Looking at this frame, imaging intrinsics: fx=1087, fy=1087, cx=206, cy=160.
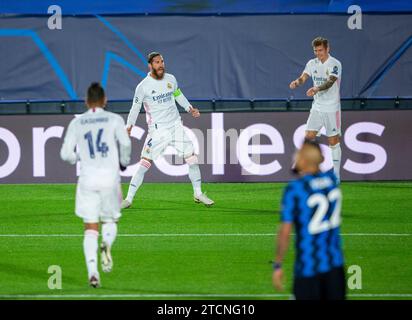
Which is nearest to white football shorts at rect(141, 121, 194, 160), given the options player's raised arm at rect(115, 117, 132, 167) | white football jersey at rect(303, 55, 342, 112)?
white football jersey at rect(303, 55, 342, 112)

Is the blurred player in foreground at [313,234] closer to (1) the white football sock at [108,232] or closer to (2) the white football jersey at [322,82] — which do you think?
(1) the white football sock at [108,232]

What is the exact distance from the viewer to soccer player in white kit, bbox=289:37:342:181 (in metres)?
18.4

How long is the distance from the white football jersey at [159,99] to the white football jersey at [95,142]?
591 centimetres

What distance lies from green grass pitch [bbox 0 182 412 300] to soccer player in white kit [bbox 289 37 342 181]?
0.97 m

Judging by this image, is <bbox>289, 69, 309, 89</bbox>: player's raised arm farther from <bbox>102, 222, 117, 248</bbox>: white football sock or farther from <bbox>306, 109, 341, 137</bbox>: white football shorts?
<bbox>102, 222, 117, 248</bbox>: white football sock

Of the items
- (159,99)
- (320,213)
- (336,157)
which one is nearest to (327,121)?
(336,157)

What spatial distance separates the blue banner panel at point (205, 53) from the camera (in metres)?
20.9

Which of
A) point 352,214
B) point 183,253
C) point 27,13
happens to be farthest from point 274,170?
point 183,253

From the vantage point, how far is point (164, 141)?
57.0 feet

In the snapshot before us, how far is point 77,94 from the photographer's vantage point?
69.1 ft

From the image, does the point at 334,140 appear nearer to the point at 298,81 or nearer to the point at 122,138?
the point at 298,81

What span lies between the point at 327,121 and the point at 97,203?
26.7 feet

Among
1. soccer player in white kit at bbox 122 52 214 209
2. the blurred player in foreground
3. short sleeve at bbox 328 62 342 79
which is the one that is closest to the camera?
the blurred player in foreground
